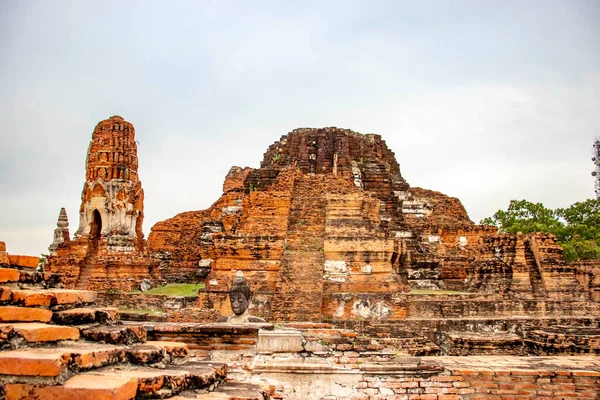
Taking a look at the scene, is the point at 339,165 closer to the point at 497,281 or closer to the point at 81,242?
the point at 497,281

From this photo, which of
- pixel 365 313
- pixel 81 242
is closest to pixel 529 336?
pixel 365 313

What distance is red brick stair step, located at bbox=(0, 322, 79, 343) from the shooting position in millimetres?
3023

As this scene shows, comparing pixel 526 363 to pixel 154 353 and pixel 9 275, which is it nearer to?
pixel 154 353

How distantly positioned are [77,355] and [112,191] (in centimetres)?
1713

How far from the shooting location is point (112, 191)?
19.2 metres

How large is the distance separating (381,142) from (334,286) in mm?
14307

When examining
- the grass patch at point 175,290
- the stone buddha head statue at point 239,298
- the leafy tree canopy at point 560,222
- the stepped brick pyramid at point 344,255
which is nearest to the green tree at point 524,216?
the leafy tree canopy at point 560,222

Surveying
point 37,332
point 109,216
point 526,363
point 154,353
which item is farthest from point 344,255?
point 37,332

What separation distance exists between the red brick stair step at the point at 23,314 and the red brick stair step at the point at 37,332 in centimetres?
5

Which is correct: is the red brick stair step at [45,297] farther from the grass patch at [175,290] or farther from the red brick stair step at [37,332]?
the grass patch at [175,290]

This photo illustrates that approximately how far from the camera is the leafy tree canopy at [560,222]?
3509 cm

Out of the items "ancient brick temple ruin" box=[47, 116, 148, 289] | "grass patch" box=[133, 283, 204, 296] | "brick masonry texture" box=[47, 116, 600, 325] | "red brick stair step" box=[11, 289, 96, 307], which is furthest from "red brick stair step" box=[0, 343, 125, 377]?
"ancient brick temple ruin" box=[47, 116, 148, 289]

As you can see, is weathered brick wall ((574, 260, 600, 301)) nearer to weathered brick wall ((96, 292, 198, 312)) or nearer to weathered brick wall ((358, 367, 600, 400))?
weathered brick wall ((96, 292, 198, 312))

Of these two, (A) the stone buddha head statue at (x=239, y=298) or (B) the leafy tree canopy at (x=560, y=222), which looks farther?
(B) the leafy tree canopy at (x=560, y=222)
